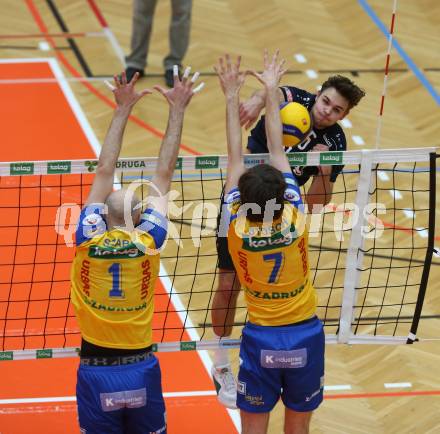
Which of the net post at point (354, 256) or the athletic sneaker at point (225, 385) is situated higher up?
the net post at point (354, 256)

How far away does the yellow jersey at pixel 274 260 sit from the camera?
6863 mm

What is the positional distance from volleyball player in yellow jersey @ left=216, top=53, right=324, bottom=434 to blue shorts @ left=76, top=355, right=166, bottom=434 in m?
0.67

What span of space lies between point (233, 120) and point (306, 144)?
1.02m

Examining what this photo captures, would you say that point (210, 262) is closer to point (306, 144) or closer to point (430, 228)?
point (306, 144)

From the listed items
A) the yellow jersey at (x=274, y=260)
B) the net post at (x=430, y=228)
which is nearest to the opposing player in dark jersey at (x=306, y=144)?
the net post at (x=430, y=228)

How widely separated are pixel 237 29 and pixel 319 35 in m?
1.13

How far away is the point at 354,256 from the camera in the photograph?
8078mm

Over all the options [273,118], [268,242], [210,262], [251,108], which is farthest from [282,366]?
[210,262]

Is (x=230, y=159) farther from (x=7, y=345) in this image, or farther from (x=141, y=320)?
(x=7, y=345)

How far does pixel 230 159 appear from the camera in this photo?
23.6ft

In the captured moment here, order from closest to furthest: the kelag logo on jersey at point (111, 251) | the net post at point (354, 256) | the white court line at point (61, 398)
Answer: the kelag logo on jersey at point (111, 251), the net post at point (354, 256), the white court line at point (61, 398)

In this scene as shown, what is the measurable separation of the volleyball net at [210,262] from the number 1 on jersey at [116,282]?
1.32 meters

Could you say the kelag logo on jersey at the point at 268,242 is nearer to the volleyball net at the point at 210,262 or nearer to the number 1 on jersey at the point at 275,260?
the number 1 on jersey at the point at 275,260

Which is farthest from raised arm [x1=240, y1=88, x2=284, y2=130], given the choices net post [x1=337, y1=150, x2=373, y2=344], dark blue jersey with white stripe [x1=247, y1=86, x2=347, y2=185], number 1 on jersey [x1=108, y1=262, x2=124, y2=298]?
number 1 on jersey [x1=108, y1=262, x2=124, y2=298]
